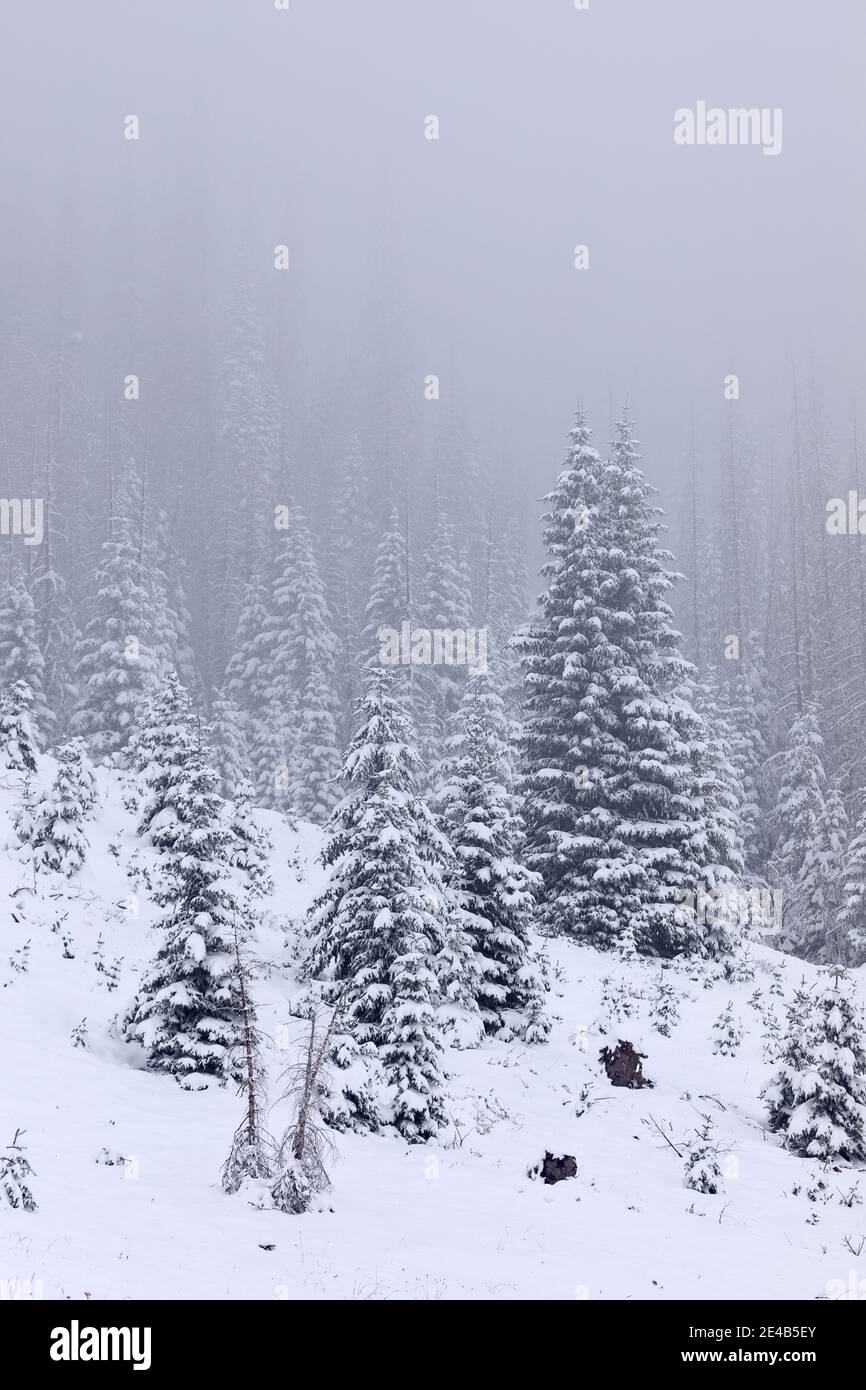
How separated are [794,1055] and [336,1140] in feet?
21.7

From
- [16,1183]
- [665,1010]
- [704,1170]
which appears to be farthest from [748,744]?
[16,1183]

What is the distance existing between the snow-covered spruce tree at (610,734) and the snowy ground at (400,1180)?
5394mm

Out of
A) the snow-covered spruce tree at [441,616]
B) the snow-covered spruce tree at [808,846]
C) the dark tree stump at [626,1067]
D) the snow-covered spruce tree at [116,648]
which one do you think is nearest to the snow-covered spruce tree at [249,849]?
the dark tree stump at [626,1067]

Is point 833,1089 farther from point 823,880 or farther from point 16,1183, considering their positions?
point 823,880

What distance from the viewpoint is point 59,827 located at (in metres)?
17.0

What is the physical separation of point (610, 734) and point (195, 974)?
14.4m

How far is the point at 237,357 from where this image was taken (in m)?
65.4

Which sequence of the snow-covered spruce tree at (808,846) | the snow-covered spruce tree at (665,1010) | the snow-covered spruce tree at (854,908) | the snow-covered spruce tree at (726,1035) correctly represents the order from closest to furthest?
the snow-covered spruce tree at (726,1035), the snow-covered spruce tree at (665,1010), the snow-covered spruce tree at (854,908), the snow-covered spruce tree at (808,846)

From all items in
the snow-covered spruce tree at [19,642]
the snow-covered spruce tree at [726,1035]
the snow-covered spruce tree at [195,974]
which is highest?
the snow-covered spruce tree at [19,642]

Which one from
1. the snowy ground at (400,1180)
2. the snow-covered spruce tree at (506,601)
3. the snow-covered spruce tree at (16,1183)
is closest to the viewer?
the snowy ground at (400,1180)

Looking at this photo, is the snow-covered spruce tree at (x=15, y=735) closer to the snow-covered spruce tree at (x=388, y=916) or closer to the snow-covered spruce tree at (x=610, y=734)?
the snow-covered spruce tree at (x=388, y=916)

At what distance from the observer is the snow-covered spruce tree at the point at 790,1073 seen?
13.6 metres
